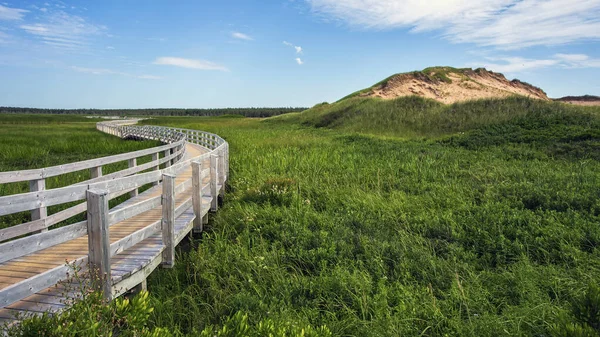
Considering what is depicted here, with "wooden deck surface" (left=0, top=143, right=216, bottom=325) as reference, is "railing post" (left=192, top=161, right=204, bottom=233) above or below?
above

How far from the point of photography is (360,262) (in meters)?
5.95

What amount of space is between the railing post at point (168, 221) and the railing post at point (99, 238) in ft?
4.79

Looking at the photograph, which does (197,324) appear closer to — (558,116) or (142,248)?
(142,248)

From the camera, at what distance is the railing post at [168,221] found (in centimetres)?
572

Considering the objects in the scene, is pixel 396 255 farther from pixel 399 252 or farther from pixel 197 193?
pixel 197 193

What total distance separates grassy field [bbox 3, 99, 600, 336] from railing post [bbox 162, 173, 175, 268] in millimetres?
349

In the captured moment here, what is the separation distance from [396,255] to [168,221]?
3.47m

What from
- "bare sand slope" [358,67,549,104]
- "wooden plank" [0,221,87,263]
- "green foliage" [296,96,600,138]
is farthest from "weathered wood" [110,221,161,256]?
"bare sand slope" [358,67,549,104]

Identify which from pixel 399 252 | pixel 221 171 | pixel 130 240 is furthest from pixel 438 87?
pixel 130 240

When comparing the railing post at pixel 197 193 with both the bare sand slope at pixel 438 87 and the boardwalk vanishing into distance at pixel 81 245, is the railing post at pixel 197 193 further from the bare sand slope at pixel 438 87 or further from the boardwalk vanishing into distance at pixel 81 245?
the bare sand slope at pixel 438 87

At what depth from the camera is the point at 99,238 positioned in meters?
4.15

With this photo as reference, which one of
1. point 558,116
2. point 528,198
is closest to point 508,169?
point 528,198

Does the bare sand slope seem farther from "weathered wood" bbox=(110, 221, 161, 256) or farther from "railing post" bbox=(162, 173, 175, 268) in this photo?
"weathered wood" bbox=(110, 221, 161, 256)

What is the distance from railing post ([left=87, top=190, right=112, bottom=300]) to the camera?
412cm
